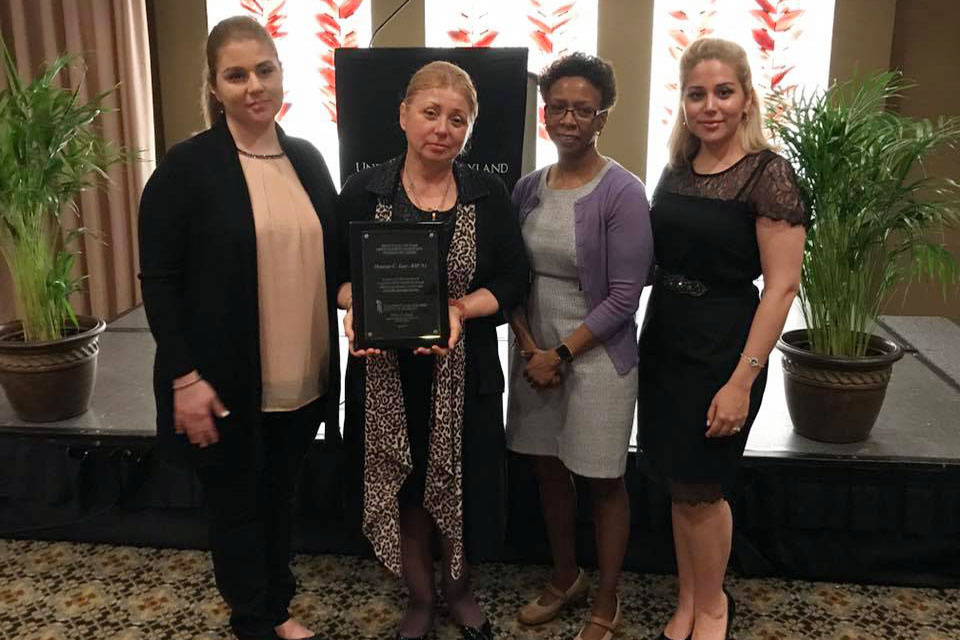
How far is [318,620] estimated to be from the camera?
214 centimetres

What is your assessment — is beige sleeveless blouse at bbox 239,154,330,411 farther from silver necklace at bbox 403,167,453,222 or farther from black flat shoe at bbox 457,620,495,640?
black flat shoe at bbox 457,620,495,640

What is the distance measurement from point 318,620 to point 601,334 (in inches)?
42.0

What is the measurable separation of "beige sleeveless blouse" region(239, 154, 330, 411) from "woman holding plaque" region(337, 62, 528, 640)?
0.08 metres

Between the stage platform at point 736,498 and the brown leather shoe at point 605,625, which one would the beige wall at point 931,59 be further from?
the brown leather shoe at point 605,625

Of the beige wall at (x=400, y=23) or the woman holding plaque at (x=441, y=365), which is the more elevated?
the beige wall at (x=400, y=23)

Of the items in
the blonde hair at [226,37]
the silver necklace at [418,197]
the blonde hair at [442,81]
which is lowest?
the silver necklace at [418,197]

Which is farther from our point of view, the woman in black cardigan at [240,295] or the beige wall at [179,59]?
the beige wall at [179,59]

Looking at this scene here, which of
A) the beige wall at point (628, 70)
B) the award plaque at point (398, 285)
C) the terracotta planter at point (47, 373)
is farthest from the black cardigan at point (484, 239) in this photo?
the beige wall at point (628, 70)

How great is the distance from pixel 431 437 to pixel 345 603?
2.31 ft

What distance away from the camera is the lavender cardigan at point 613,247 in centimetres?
174

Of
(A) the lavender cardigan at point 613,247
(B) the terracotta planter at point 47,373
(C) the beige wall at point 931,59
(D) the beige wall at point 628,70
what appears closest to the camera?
(A) the lavender cardigan at point 613,247

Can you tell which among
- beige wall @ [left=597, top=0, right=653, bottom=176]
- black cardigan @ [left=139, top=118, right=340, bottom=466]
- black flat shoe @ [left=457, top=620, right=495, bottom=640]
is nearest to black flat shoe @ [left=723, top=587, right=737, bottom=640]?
black flat shoe @ [left=457, top=620, right=495, bottom=640]

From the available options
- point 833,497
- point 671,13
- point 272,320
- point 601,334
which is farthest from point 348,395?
point 671,13

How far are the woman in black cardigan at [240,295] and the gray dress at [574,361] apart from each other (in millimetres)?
452
